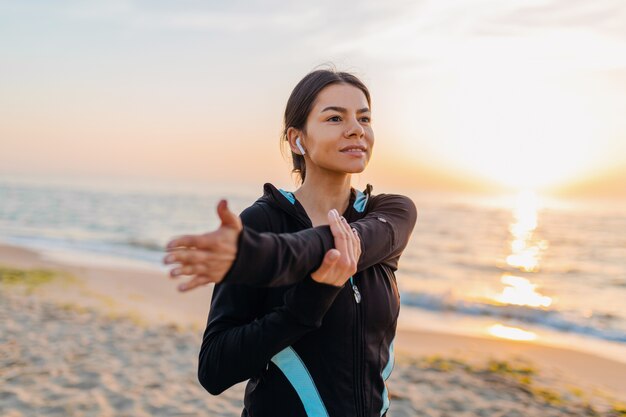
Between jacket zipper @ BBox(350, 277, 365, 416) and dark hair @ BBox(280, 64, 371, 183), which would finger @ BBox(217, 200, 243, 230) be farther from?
dark hair @ BBox(280, 64, 371, 183)

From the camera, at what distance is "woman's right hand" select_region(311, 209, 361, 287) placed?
1500 mm

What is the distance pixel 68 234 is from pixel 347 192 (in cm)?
2139

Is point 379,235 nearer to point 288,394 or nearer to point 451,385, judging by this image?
point 288,394

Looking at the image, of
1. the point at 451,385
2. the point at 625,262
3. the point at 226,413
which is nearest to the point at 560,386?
the point at 451,385

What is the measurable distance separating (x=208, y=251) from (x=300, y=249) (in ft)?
0.99

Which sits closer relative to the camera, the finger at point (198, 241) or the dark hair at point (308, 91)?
the finger at point (198, 241)

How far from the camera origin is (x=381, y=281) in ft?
6.59

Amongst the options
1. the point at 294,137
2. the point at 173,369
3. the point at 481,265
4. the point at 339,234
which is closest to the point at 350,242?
the point at 339,234

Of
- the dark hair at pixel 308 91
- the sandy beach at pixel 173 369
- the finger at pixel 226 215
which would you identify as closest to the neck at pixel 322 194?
the dark hair at pixel 308 91

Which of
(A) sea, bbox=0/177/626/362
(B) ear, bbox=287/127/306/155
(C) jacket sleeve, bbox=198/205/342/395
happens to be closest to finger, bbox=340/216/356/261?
(C) jacket sleeve, bbox=198/205/342/395

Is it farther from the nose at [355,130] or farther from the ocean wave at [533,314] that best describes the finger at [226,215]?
the ocean wave at [533,314]

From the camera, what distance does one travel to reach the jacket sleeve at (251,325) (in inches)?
62.9

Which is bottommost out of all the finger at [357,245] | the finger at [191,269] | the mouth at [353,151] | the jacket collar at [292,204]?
the finger at [191,269]

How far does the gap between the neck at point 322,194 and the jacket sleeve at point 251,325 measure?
27 cm
